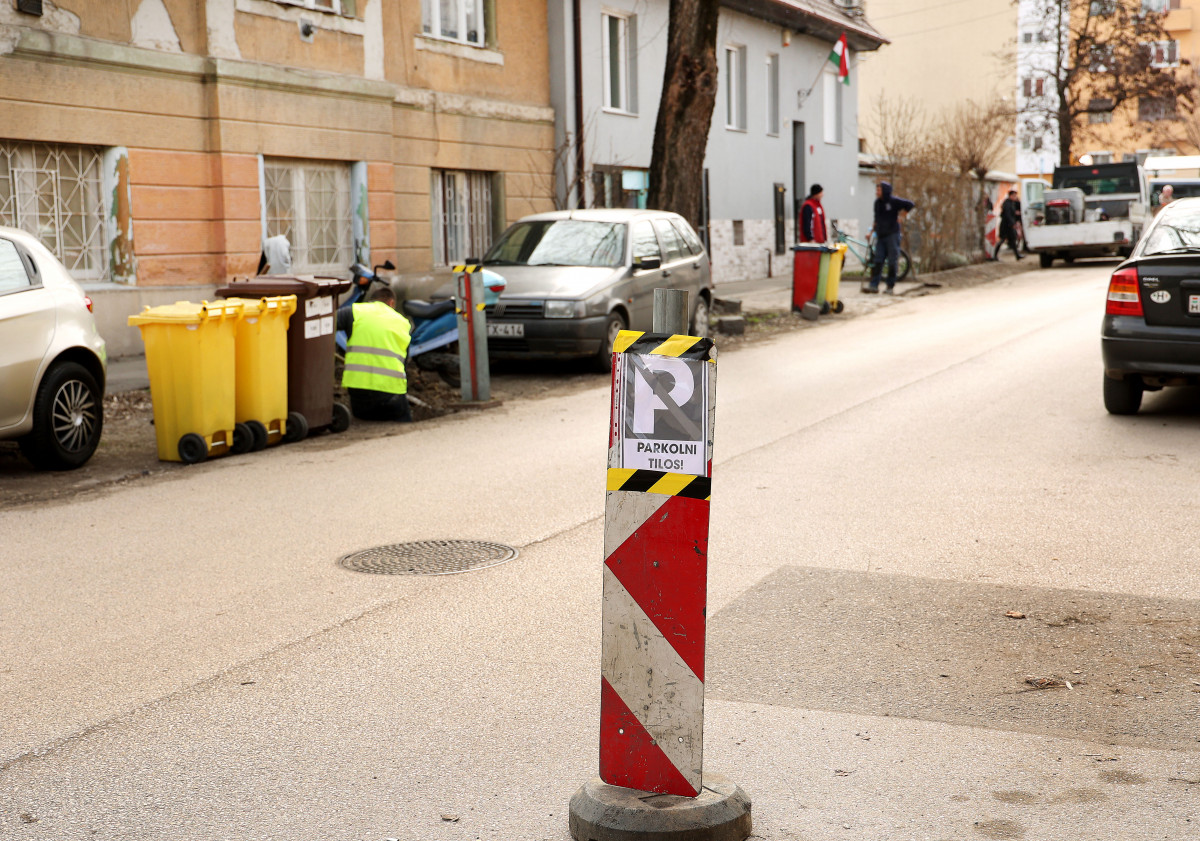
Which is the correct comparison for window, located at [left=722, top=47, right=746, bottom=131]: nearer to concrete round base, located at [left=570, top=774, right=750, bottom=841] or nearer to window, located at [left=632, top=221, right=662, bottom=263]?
window, located at [left=632, top=221, right=662, bottom=263]

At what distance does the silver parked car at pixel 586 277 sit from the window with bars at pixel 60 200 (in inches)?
177

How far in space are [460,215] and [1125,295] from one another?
13223mm

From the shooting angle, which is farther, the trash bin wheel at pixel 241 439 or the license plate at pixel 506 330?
the license plate at pixel 506 330

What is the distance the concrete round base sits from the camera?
10.8ft

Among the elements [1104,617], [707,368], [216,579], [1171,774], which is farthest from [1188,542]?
[216,579]

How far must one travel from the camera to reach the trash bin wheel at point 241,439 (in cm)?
976

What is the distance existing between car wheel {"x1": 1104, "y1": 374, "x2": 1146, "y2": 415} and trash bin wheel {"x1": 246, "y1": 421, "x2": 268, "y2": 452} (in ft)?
20.8

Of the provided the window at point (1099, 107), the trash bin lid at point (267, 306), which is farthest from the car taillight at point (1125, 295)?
the window at point (1099, 107)

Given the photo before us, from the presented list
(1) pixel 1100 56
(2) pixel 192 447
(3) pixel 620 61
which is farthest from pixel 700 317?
(1) pixel 1100 56

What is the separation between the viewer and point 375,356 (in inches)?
428

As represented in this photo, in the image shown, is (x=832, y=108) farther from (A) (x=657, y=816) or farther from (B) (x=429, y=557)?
(A) (x=657, y=816)

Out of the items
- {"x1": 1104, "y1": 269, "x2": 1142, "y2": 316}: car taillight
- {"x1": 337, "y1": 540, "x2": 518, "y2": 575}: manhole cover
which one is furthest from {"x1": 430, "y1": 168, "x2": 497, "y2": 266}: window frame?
{"x1": 337, "y1": 540, "x2": 518, "y2": 575}: manhole cover

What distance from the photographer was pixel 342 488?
328 inches

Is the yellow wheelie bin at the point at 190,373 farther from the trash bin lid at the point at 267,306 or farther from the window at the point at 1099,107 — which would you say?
the window at the point at 1099,107
